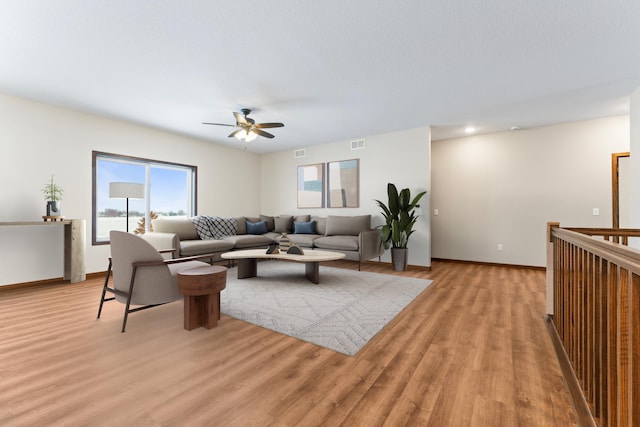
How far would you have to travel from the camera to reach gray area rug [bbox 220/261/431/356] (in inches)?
93.0

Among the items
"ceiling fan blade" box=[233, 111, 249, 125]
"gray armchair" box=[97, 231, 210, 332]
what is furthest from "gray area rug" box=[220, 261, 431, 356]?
"ceiling fan blade" box=[233, 111, 249, 125]

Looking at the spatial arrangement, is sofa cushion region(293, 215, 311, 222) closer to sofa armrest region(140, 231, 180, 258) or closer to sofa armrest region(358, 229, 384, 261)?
sofa armrest region(358, 229, 384, 261)

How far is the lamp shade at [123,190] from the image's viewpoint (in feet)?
13.7

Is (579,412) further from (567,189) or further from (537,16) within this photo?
(567,189)

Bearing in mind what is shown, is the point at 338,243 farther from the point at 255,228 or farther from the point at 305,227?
the point at 255,228

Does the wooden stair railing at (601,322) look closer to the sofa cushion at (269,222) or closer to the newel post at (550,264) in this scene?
the newel post at (550,264)

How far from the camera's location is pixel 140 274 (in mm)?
2410

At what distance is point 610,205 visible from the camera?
450 centimetres

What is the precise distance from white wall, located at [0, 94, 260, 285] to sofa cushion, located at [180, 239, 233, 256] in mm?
1373

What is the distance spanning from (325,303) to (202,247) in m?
2.51

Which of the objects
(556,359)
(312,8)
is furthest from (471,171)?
(312,8)

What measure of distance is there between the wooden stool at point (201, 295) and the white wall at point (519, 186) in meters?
4.94

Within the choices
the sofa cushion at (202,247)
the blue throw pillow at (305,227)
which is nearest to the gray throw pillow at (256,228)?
the blue throw pillow at (305,227)

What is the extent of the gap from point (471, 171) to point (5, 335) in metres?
6.78
